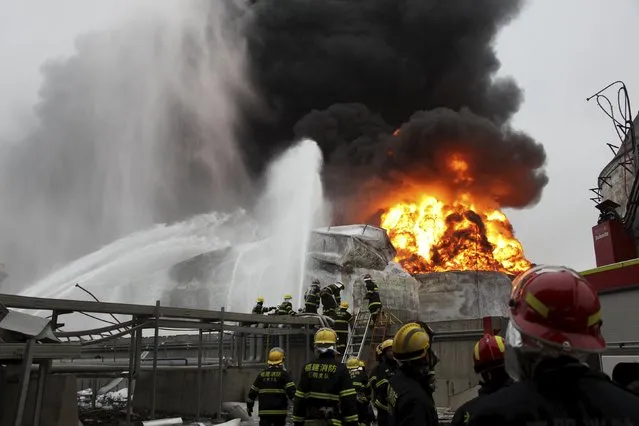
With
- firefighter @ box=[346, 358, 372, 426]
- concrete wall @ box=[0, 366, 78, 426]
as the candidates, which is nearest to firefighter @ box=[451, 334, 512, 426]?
firefighter @ box=[346, 358, 372, 426]

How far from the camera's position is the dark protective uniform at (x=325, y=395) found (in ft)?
14.6

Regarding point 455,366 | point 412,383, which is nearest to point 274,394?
point 412,383

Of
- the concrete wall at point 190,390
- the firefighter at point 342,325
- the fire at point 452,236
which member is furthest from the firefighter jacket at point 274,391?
the fire at point 452,236

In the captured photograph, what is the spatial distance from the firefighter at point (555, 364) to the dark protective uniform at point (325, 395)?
3.14 metres

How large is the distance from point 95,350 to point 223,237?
15.0 m

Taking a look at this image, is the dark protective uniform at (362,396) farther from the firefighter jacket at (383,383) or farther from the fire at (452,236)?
the fire at (452,236)

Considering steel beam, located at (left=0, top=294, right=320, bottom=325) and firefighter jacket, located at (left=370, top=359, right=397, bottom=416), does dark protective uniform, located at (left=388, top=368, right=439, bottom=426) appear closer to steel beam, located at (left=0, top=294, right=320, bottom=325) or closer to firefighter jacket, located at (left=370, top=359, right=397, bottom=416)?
firefighter jacket, located at (left=370, top=359, right=397, bottom=416)

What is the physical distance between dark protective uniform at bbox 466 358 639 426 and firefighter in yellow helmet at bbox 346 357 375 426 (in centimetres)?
484

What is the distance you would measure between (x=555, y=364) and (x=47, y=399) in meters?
6.21

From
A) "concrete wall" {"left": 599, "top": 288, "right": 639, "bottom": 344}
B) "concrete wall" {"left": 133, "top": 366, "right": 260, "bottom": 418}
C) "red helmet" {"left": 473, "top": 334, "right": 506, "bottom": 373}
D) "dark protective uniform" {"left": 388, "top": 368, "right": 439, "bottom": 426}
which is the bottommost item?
"concrete wall" {"left": 133, "top": 366, "right": 260, "bottom": 418}

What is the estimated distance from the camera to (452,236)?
2266 centimetres

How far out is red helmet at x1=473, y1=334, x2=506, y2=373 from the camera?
9.32 ft

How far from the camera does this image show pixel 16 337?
5.25 meters

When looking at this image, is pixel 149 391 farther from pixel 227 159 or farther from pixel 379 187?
pixel 227 159
